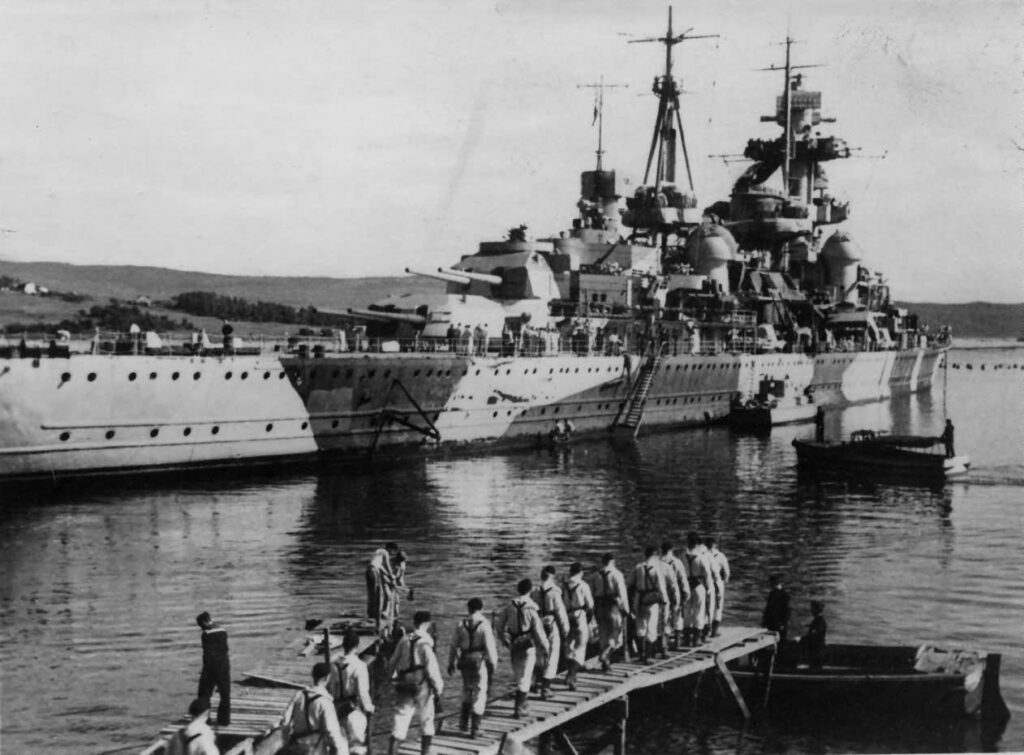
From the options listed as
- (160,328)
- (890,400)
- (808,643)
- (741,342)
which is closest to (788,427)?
(741,342)

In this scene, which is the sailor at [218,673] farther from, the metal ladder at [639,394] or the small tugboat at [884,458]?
the metal ladder at [639,394]

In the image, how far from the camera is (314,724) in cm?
890

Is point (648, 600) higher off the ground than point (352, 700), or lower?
higher

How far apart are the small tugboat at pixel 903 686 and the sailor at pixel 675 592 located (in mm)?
871

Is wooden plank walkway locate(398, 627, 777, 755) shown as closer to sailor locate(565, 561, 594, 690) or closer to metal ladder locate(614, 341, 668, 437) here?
sailor locate(565, 561, 594, 690)

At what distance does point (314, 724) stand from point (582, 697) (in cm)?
357

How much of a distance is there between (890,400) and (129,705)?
60388mm

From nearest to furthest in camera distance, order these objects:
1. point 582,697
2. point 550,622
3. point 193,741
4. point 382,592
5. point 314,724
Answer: point 193,741 < point 314,724 < point 550,622 < point 582,697 < point 382,592

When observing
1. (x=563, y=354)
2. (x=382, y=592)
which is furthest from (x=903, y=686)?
(x=563, y=354)

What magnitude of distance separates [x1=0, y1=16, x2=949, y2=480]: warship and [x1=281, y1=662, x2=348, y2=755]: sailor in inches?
762

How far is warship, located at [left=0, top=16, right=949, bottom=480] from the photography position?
27812 millimetres

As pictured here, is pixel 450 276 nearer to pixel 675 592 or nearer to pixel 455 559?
pixel 455 559

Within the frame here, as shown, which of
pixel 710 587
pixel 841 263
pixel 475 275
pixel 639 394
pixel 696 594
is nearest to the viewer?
pixel 696 594

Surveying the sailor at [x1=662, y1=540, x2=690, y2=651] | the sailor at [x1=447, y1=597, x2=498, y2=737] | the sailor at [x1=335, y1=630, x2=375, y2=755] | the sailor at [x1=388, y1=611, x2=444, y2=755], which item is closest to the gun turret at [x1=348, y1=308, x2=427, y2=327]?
the sailor at [x1=662, y1=540, x2=690, y2=651]
